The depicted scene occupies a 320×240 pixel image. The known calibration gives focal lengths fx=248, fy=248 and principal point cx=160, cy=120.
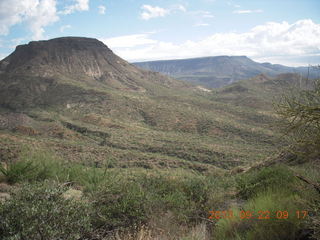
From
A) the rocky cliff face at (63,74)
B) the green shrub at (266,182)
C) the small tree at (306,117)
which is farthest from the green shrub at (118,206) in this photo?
the rocky cliff face at (63,74)

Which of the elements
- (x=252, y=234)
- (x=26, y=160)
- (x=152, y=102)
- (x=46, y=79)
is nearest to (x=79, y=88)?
(x=46, y=79)

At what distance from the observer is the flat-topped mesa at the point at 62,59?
85219 mm

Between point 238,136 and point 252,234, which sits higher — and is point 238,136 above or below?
below

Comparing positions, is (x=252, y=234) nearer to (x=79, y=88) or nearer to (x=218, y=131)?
(x=218, y=131)

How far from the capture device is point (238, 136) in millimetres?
45312

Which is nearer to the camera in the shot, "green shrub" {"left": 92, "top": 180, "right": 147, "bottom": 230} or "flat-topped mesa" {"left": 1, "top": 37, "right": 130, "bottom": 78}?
"green shrub" {"left": 92, "top": 180, "right": 147, "bottom": 230}

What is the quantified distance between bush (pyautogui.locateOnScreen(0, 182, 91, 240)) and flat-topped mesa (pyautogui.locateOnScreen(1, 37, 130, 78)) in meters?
82.1

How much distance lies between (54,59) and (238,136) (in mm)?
77129

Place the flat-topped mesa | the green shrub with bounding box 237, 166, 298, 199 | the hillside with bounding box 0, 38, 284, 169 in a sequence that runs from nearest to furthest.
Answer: the green shrub with bounding box 237, 166, 298, 199 < the hillside with bounding box 0, 38, 284, 169 < the flat-topped mesa

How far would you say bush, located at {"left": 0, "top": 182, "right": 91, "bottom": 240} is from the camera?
3182mm

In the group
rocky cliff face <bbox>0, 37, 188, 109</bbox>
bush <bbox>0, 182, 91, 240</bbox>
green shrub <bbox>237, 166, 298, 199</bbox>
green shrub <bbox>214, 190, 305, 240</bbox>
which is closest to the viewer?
bush <bbox>0, 182, 91, 240</bbox>

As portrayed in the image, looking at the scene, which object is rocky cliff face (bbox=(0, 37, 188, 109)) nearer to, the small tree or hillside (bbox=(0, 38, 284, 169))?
hillside (bbox=(0, 38, 284, 169))

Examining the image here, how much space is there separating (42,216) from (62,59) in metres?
102
